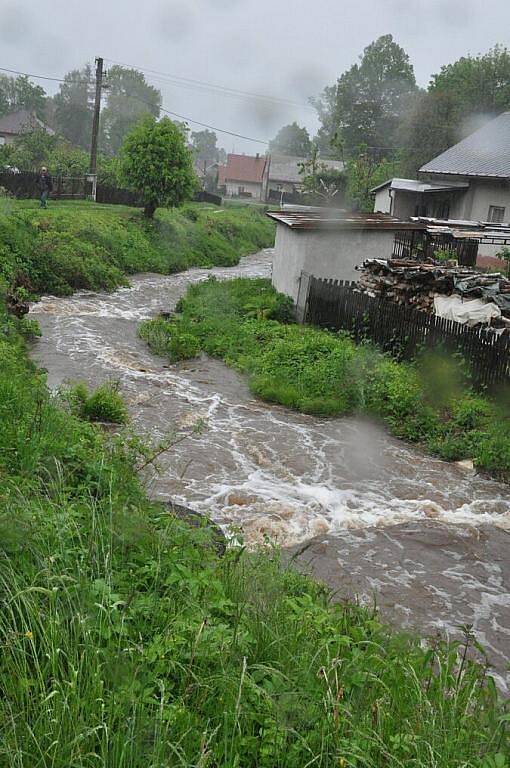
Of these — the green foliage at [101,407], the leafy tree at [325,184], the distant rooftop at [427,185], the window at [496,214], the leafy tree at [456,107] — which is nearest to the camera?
the green foliage at [101,407]

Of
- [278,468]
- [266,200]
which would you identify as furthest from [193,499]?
[266,200]

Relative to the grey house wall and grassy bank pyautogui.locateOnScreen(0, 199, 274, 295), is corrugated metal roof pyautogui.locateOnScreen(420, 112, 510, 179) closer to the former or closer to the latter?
the grey house wall

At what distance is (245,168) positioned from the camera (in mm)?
85938

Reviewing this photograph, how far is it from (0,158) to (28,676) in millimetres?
35992

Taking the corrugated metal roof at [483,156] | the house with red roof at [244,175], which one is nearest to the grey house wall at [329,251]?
the corrugated metal roof at [483,156]

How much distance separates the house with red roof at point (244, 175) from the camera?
274 ft

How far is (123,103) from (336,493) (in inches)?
3727

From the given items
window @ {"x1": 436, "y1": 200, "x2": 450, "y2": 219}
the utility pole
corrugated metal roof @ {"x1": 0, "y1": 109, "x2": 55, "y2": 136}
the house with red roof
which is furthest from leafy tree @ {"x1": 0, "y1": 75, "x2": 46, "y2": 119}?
window @ {"x1": 436, "y1": 200, "x2": 450, "y2": 219}

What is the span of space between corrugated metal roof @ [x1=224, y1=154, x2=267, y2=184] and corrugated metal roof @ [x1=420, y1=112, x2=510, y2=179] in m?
53.3

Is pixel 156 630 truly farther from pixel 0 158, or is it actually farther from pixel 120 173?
pixel 0 158

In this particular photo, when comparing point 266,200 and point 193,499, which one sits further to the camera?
point 266,200

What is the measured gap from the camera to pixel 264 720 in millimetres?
3408

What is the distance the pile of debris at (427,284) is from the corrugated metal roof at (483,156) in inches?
456

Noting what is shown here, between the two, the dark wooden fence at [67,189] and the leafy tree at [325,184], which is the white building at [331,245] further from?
the leafy tree at [325,184]
